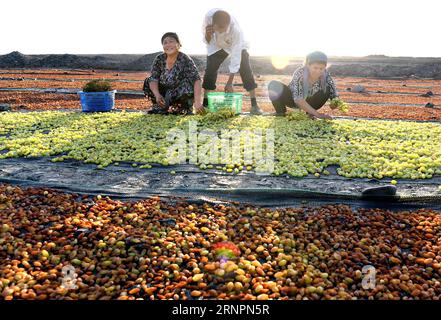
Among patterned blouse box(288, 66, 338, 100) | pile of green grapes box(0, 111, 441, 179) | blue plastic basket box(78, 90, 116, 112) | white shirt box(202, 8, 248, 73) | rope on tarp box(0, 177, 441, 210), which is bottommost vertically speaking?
rope on tarp box(0, 177, 441, 210)

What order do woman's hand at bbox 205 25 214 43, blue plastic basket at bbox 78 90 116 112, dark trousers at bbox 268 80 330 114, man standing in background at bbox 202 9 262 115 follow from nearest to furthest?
man standing in background at bbox 202 9 262 115 < dark trousers at bbox 268 80 330 114 < woman's hand at bbox 205 25 214 43 < blue plastic basket at bbox 78 90 116 112

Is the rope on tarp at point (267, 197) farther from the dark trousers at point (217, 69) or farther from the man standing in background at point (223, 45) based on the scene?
the dark trousers at point (217, 69)

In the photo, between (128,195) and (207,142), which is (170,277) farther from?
(207,142)

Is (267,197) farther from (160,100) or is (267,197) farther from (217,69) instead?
(217,69)

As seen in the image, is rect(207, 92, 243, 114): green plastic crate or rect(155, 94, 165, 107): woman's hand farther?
rect(207, 92, 243, 114): green plastic crate

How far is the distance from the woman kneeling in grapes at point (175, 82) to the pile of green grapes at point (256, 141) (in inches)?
15.3

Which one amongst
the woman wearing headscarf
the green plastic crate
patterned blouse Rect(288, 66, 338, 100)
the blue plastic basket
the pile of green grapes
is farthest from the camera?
the blue plastic basket

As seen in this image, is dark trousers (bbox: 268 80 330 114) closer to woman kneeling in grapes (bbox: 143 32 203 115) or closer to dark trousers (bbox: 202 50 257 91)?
dark trousers (bbox: 202 50 257 91)

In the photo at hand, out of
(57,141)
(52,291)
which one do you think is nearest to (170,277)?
(52,291)

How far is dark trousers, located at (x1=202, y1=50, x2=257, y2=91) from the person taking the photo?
7868mm

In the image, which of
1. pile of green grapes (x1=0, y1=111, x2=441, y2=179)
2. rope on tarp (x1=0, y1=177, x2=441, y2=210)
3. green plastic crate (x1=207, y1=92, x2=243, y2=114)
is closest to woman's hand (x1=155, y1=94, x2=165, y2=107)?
pile of green grapes (x1=0, y1=111, x2=441, y2=179)

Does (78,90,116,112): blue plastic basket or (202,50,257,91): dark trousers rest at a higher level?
(202,50,257,91): dark trousers

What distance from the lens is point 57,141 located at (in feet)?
18.7

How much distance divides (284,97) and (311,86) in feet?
2.43
